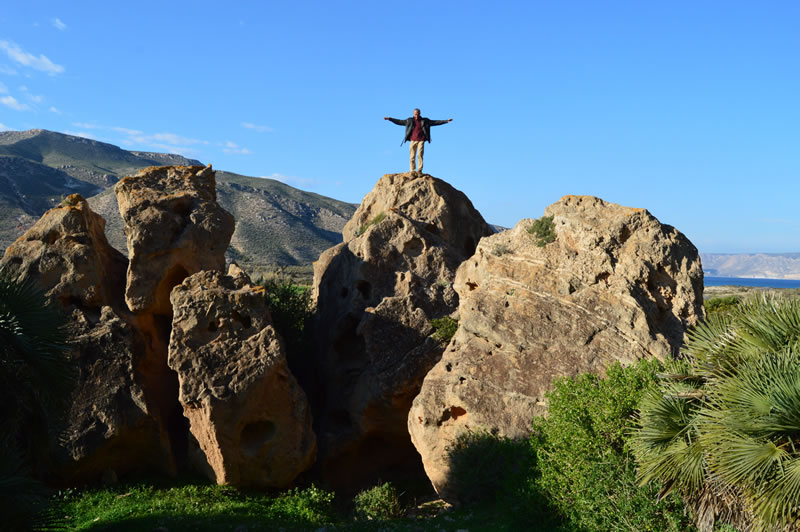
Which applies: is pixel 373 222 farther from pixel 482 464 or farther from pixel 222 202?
pixel 222 202

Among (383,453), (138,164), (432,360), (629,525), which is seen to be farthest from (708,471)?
(138,164)

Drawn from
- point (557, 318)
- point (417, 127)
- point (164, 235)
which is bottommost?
point (557, 318)

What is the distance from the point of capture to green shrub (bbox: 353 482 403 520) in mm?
16516

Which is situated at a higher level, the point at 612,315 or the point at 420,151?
the point at 420,151

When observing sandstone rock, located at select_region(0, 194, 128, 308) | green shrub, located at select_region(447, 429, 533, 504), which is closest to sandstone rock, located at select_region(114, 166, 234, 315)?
sandstone rock, located at select_region(0, 194, 128, 308)

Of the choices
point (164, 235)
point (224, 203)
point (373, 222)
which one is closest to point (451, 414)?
point (164, 235)

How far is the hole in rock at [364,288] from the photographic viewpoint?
21.3 metres

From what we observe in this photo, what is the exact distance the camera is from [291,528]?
14.1 metres

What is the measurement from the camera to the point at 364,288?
846 inches

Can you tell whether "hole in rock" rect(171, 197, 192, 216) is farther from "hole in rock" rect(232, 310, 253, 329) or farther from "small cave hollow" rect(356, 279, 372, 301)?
"small cave hollow" rect(356, 279, 372, 301)

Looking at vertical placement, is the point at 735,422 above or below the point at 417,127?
below

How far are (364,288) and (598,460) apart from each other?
1110 centimetres

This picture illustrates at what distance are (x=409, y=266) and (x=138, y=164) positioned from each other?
169687 mm

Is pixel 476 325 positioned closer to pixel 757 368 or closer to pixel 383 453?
pixel 383 453
